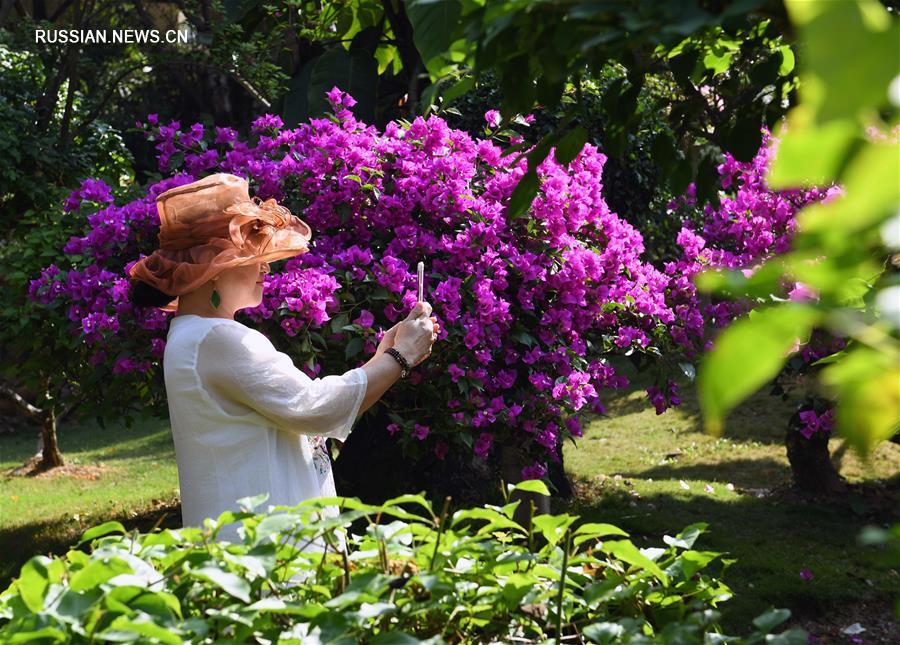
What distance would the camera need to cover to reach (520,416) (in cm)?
438

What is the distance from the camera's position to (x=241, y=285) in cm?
285

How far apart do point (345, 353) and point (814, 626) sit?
9.95 feet

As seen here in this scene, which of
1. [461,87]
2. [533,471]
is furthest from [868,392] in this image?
[533,471]

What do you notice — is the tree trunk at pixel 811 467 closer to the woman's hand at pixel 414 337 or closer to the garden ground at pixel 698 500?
the garden ground at pixel 698 500

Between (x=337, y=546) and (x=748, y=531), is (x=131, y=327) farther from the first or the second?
(x=748, y=531)

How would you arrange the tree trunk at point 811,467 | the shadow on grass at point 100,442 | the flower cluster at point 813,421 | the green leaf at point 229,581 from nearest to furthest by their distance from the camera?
the green leaf at point 229,581 → the flower cluster at point 813,421 → the tree trunk at point 811,467 → the shadow on grass at point 100,442

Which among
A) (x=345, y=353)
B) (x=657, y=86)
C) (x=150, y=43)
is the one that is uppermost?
(x=150, y=43)

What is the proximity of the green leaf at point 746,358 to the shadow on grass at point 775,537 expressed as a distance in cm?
476

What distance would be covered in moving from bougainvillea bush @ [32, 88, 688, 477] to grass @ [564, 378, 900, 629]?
4.59 ft

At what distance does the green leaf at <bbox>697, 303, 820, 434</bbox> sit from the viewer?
66 cm

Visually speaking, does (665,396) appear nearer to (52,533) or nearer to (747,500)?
(747,500)

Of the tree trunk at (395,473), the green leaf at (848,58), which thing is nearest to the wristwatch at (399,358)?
the green leaf at (848,58)

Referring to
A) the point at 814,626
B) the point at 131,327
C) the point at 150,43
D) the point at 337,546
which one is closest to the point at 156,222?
the point at 131,327

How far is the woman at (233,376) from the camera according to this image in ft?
8.66
